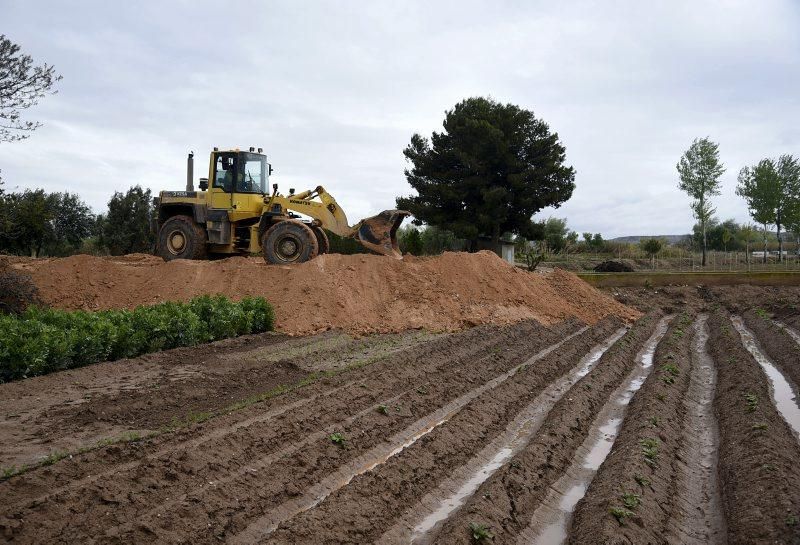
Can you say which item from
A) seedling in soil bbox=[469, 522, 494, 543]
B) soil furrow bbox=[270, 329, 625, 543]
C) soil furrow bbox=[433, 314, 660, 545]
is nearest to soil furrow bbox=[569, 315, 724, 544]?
soil furrow bbox=[433, 314, 660, 545]

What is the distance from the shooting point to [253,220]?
17.7 m

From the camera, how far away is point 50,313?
→ 10.6 meters

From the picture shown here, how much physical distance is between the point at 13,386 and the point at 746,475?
7990 millimetres

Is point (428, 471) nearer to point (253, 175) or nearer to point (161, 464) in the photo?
point (161, 464)

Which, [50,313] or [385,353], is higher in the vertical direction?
[50,313]

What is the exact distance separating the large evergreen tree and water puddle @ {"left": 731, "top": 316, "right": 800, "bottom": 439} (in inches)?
763

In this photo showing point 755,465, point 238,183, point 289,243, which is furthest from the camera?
point 238,183

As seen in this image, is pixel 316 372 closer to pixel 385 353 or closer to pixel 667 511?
pixel 385 353

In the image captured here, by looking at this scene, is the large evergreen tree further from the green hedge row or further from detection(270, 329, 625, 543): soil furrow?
detection(270, 329, 625, 543): soil furrow

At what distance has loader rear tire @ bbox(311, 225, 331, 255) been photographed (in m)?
17.3

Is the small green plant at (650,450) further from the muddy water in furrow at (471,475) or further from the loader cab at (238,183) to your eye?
the loader cab at (238,183)

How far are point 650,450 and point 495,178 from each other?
2932cm

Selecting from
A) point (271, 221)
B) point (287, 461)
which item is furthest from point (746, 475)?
point (271, 221)

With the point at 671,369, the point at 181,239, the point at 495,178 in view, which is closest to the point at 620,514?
the point at 671,369
